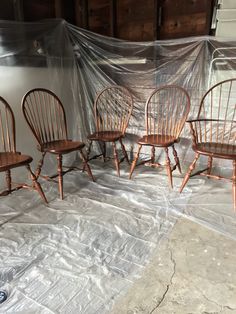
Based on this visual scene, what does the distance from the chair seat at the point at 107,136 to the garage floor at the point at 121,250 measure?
1.45 ft

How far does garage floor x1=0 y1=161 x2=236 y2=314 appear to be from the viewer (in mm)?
1244

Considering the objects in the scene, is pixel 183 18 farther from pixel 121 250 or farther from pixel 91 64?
pixel 121 250

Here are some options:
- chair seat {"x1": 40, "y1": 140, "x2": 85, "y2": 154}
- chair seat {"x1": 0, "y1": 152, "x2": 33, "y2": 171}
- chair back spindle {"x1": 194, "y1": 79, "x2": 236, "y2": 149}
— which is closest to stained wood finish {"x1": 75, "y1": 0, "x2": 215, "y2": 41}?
chair back spindle {"x1": 194, "y1": 79, "x2": 236, "y2": 149}

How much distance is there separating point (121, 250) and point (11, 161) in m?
0.96

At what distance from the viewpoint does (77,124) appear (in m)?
3.03

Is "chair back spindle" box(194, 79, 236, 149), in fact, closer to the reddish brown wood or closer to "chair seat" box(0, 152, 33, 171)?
the reddish brown wood

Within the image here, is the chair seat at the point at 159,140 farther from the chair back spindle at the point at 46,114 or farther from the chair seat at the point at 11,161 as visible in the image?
the chair seat at the point at 11,161

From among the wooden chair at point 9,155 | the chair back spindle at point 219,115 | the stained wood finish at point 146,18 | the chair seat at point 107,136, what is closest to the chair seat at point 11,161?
the wooden chair at point 9,155

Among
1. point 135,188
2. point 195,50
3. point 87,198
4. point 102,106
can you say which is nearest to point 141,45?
point 195,50

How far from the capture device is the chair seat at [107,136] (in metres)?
2.50

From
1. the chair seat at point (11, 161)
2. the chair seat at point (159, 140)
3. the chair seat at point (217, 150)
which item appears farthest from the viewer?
the chair seat at point (159, 140)

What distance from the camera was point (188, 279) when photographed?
136 cm

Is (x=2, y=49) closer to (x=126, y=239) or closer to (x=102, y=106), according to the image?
(x=102, y=106)

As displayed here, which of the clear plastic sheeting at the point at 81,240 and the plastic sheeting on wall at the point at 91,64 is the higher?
the plastic sheeting on wall at the point at 91,64
